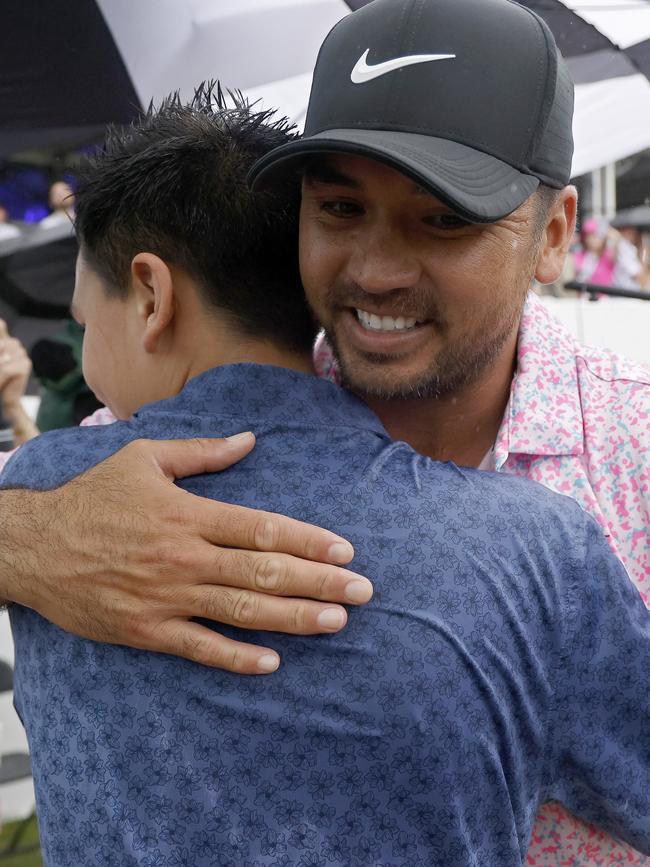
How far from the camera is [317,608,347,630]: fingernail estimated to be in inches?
43.7

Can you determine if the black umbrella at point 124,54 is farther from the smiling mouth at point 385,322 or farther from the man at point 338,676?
the man at point 338,676

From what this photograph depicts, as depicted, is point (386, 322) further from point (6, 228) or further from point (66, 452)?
point (6, 228)

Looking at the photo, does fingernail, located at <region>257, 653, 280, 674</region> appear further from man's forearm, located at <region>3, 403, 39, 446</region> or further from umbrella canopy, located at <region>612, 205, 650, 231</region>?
umbrella canopy, located at <region>612, 205, 650, 231</region>

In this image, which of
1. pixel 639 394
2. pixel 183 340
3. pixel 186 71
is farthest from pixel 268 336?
pixel 186 71

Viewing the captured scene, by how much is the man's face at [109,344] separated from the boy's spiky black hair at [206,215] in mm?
27

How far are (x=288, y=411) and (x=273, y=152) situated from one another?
370 millimetres

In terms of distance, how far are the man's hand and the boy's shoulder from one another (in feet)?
0.07

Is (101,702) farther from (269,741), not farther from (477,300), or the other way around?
(477,300)

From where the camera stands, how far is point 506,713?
1.16 metres

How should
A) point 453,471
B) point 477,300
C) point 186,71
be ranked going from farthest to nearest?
point 186,71
point 477,300
point 453,471

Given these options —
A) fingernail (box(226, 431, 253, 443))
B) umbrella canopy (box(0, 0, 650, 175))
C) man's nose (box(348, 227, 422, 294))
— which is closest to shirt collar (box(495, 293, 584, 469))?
man's nose (box(348, 227, 422, 294))

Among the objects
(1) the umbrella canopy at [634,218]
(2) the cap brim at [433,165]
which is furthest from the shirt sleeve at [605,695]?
(1) the umbrella canopy at [634,218]

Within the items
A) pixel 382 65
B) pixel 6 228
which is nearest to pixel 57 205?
pixel 6 228

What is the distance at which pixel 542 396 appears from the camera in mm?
1738
